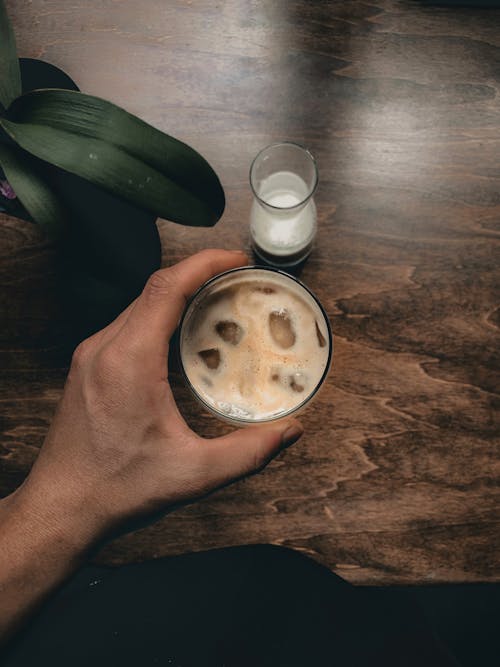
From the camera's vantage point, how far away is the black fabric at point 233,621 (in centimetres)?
103

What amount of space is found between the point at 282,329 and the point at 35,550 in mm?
456

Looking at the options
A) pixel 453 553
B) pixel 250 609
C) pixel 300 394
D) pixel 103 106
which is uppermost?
pixel 103 106

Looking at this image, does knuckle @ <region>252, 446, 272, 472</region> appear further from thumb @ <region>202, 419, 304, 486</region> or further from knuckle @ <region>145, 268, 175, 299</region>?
knuckle @ <region>145, 268, 175, 299</region>

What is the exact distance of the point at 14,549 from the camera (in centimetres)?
80

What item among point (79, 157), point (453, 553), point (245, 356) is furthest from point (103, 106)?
point (453, 553)

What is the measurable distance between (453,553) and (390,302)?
0.40 m

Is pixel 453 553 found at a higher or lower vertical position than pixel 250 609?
higher

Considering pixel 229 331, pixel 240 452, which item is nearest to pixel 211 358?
pixel 229 331

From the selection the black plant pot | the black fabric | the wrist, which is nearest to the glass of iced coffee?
the black plant pot

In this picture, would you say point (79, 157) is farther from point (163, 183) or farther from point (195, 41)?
point (195, 41)

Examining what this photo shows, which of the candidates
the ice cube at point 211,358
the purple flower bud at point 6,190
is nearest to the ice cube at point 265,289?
the ice cube at point 211,358

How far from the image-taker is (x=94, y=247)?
743 millimetres

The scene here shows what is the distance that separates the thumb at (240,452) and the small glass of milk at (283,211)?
283 millimetres

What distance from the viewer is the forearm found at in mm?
788
